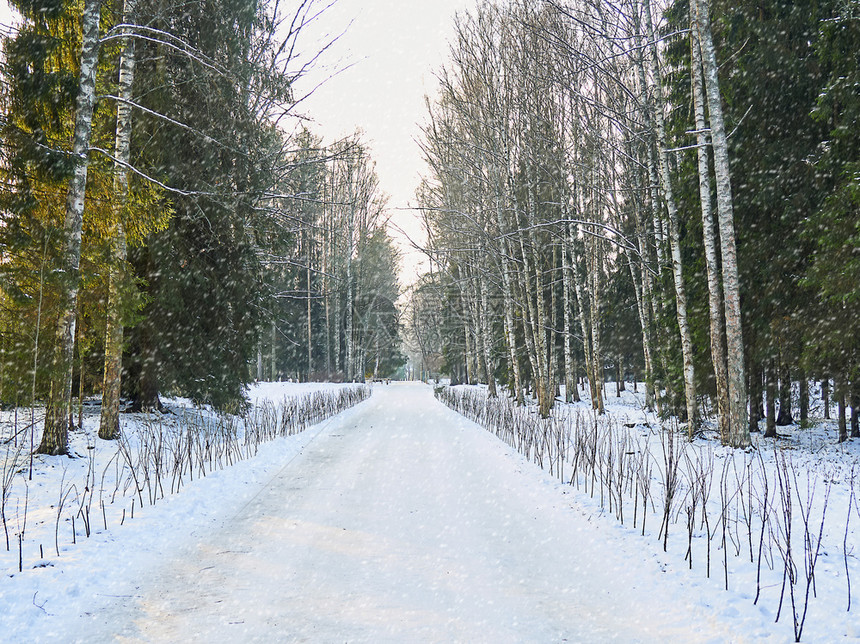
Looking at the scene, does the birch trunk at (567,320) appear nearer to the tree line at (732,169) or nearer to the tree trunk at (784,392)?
the tree line at (732,169)

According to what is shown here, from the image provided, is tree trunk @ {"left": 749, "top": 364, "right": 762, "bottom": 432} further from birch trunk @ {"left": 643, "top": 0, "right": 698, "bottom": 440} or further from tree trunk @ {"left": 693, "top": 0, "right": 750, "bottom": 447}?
tree trunk @ {"left": 693, "top": 0, "right": 750, "bottom": 447}

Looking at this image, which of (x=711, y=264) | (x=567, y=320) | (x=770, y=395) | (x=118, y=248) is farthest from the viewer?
(x=567, y=320)

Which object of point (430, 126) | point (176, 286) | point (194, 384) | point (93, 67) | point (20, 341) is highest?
point (430, 126)

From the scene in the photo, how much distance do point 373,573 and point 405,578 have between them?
272mm

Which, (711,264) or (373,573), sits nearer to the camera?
(373,573)

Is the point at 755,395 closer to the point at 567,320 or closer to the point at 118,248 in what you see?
the point at 567,320

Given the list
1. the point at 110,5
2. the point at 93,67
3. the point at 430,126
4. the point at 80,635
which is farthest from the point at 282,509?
the point at 430,126

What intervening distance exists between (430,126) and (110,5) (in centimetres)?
1225

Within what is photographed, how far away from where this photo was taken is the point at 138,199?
32.6 feet

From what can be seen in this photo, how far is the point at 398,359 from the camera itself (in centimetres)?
7069

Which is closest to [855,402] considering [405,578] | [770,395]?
[770,395]

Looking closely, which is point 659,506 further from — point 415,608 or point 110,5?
point 110,5

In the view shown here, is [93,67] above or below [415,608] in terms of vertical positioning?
above

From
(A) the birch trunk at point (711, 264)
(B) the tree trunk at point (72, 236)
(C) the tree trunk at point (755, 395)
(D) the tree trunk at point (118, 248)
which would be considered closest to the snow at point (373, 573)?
(B) the tree trunk at point (72, 236)
